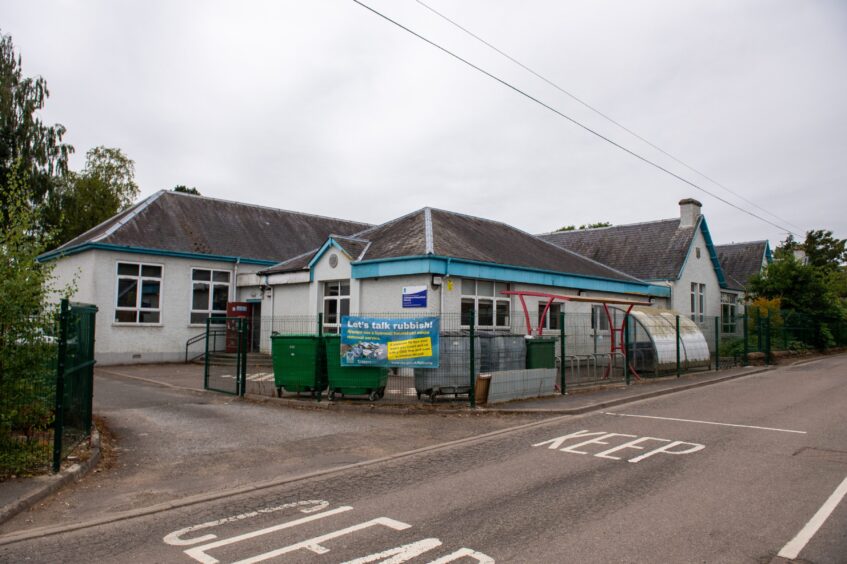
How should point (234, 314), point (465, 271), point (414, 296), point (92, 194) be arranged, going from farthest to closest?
point (92, 194) → point (234, 314) → point (465, 271) → point (414, 296)

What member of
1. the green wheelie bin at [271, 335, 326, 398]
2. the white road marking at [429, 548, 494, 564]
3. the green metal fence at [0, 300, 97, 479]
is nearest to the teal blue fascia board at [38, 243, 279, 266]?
the green wheelie bin at [271, 335, 326, 398]

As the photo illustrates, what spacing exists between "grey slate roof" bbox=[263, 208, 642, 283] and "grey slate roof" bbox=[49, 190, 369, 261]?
4.59 meters

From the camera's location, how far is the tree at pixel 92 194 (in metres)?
35.4

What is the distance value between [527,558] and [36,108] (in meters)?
38.0

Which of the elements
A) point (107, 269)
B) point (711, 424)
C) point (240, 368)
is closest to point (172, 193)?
point (107, 269)

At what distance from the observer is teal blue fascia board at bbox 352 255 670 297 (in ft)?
55.3

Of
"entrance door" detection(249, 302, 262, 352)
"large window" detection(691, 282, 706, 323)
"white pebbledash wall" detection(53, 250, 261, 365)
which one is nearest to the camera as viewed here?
"white pebbledash wall" detection(53, 250, 261, 365)

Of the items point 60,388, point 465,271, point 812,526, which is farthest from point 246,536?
point 465,271

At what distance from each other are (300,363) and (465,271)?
6.52 m

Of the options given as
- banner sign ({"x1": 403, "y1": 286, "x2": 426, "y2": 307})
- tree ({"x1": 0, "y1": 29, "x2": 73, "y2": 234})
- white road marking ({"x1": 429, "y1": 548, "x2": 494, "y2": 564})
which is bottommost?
white road marking ({"x1": 429, "y1": 548, "x2": 494, "y2": 564})

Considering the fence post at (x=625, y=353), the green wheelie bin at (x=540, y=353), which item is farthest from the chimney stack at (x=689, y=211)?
the green wheelie bin at (x=540, y=353)

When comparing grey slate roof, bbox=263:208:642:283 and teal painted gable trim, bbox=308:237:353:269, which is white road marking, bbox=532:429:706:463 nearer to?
grey slate roof, bbox=263:208:642:283

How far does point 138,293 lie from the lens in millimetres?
23281

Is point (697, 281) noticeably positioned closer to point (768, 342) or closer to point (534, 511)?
point (768, 342)
